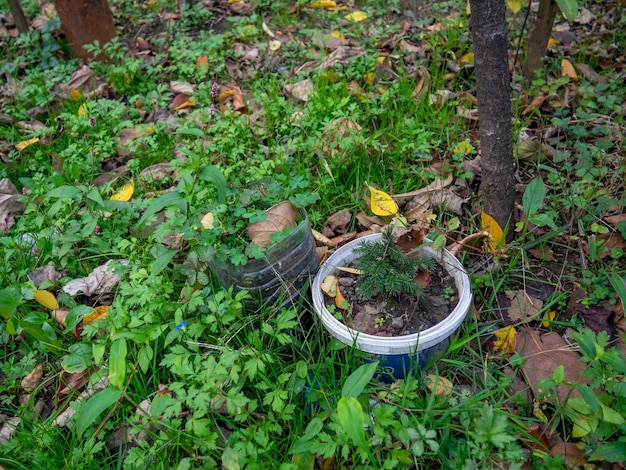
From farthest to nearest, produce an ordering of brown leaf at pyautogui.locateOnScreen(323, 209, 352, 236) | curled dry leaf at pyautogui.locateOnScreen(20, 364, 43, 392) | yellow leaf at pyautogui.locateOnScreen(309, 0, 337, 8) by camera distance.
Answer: yellow leaf at pyautogui.locateOnScreen(309, 0, 337, 8), brown leaf at pyautogui.locateOnScreen(323, 209, 352, 236), curled dry leaf at pyautogui.locateOnScreen(20, 364, 43, 392)

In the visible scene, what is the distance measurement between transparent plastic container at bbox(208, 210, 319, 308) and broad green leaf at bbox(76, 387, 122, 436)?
0.53 m

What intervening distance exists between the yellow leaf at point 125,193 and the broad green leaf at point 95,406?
1166 mm

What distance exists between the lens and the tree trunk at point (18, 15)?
11.5ft

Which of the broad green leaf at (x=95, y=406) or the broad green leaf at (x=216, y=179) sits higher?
the broad green leaf at (x=216, y=179)

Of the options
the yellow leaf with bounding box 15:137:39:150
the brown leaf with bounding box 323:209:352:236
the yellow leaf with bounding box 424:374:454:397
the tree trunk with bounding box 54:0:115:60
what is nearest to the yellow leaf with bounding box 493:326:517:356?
the yellow leaf with bounding box 424:374:454:397

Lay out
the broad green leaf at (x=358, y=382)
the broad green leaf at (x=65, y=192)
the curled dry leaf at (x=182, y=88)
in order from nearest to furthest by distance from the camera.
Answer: the broad green leaf at (x=358, y=382)
the broad green leaf at (x=65, y=192)
the curled dry leaf at (x=182, y=88)

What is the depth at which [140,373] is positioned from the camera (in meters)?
1.82

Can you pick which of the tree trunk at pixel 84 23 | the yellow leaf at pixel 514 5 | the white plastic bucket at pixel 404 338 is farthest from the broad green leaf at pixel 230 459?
the tree trunk at pixel 84 23

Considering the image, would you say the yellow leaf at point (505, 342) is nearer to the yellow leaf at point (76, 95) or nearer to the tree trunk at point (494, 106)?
the tree trunk at point (494, 106)

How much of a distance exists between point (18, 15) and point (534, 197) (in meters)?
3.53

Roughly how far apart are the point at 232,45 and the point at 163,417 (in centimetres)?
261

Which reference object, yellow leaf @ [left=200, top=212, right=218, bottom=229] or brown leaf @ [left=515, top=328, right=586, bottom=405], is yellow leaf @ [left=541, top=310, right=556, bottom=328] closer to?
brown leaf @ [left=515, top=328, right=586, bottom=405]

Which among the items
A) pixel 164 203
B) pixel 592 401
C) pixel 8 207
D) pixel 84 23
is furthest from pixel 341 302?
pixel 84 23

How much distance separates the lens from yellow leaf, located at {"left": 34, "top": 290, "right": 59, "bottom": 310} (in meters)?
2.07
